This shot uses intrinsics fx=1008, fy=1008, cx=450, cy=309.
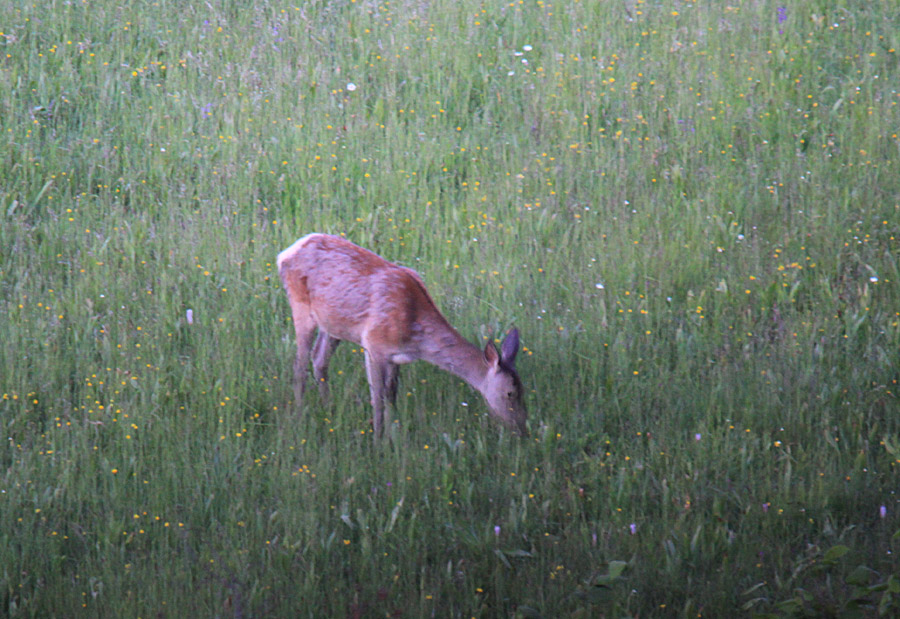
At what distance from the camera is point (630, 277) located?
7.70 metres

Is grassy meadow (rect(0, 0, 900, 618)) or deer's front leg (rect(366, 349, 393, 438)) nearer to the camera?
grassy meadow (rect(0, 0, 900, 618))

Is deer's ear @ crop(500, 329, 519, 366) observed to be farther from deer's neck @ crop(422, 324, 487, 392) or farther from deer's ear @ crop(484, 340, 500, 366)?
deer's neck @ crop(422, 324, 487, 392)

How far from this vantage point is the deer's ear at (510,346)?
6199 mm

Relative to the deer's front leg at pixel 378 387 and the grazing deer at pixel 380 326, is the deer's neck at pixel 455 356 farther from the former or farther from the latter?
the deer's front leg at pixel 378 387

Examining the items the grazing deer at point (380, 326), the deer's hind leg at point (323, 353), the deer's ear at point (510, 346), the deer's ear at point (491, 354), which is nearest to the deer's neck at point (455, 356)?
the grazing deer at point (380, 326)

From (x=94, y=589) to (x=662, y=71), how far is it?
7.58m

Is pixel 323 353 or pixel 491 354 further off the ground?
pixel 491 354

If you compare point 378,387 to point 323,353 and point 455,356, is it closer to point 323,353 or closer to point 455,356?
point 455,356

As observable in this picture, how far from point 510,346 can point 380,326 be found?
3.05 feet

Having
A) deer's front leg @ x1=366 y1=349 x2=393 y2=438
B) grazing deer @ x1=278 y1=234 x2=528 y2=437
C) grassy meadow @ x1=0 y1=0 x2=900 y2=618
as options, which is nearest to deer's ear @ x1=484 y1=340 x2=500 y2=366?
grazing deer @ x1=278 y1=234 x2=528 y2=437

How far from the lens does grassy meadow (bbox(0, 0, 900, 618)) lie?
5.11m

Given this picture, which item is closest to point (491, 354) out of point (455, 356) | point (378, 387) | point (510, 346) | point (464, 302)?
point (510, 346)

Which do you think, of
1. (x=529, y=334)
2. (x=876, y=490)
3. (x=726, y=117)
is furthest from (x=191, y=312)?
(x=726, y=117)

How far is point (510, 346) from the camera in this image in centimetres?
622
